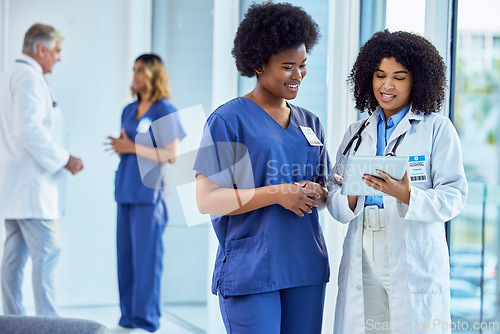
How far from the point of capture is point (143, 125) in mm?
3551

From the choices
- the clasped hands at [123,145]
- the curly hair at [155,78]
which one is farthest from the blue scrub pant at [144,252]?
the curly hair at [155,78]

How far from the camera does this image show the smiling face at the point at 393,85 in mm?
1709

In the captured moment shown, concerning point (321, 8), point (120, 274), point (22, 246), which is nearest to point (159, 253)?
point (120, 274)

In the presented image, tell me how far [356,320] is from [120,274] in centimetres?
222

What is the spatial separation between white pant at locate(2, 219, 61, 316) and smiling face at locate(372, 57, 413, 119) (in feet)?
7.39

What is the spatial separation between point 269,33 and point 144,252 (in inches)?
80.9

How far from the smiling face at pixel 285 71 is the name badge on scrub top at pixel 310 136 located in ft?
0.38

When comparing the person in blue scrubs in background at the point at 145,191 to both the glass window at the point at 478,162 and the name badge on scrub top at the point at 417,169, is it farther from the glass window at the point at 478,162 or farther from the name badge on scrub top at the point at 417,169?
the name badge on scrub top at the point at 417,169

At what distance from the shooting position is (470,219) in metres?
2.09

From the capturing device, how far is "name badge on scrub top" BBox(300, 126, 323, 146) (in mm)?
1790

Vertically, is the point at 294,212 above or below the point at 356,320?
above

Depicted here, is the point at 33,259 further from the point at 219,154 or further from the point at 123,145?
the point at 219,154

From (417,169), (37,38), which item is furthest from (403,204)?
(37,38)

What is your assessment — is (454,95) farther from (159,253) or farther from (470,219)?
(159,253)
